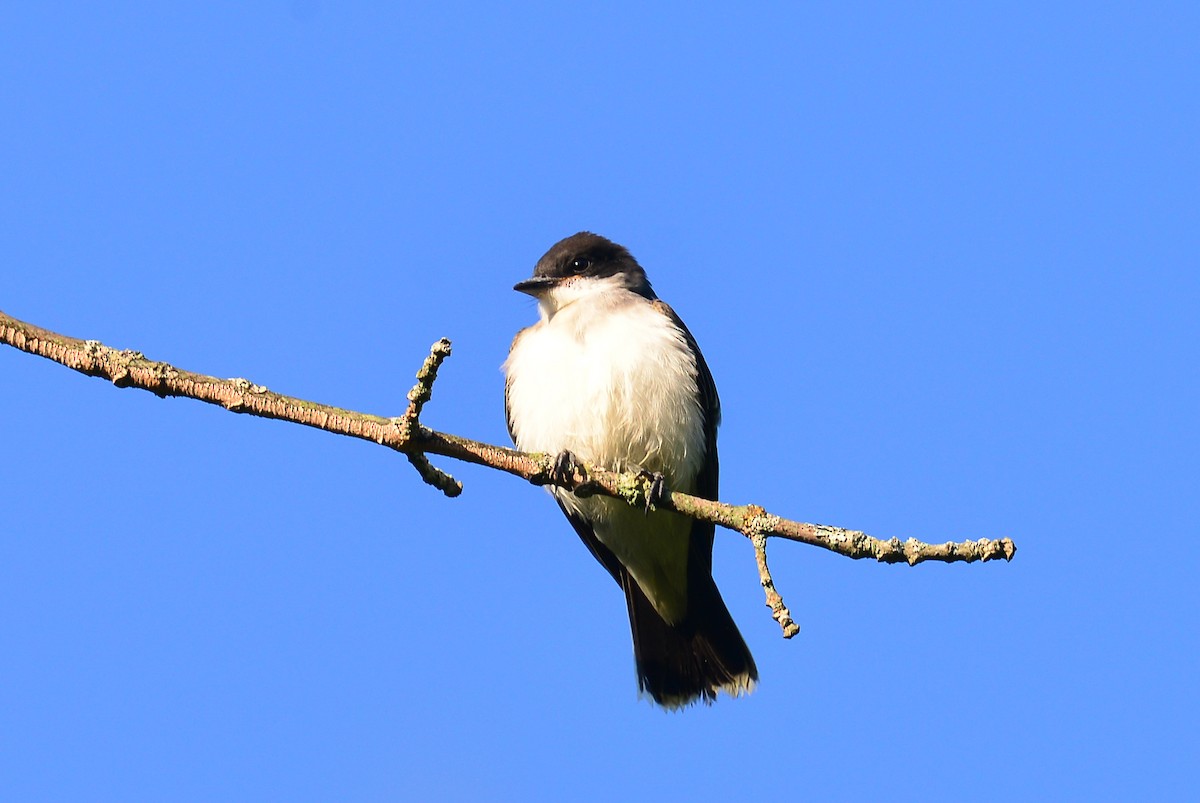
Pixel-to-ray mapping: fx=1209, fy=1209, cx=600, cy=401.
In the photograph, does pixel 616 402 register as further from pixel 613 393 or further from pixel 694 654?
pixel 694 654

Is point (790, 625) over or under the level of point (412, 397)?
under

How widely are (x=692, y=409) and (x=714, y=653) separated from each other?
166cm

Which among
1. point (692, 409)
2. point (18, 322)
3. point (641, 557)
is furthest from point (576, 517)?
point (18, 322)

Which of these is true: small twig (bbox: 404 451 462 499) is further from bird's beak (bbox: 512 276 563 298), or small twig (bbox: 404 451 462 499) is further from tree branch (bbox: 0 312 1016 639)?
bird's beak (bbox: 512 276 563 298)

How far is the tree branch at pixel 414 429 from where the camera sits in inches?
174

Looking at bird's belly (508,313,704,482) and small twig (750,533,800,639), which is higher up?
bird's belly (508,313,704,482)

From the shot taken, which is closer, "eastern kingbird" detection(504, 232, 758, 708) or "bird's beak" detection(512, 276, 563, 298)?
"eastern kingbird" detection(504, 232, 758, 708)

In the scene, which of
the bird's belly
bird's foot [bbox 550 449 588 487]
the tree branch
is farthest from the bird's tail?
the tree branch

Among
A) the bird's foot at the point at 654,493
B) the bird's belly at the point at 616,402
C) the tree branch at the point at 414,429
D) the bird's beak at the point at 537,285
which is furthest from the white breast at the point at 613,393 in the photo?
the tree branch at the point at 414,429

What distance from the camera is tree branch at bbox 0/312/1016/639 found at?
14.5 feet

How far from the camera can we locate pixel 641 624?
823cm

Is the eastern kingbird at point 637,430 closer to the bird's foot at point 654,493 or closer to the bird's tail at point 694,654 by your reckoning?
the bird's tail at point 694,654

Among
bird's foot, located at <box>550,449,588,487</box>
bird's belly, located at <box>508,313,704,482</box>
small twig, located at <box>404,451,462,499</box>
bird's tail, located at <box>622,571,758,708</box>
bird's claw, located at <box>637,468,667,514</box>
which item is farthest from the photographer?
bird's tail, located at <box>622,571,758,708</box>

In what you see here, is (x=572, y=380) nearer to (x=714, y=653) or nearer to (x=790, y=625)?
(x=714, y=653)
